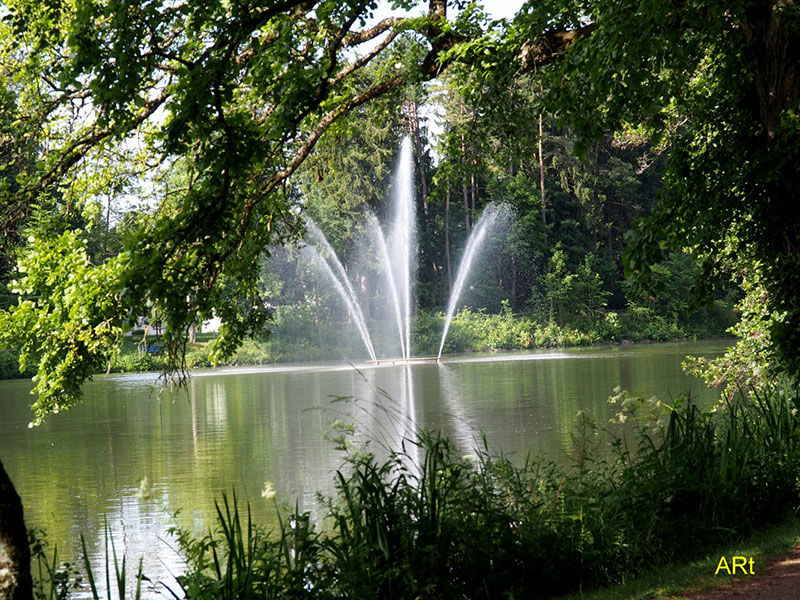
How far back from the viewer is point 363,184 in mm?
45750

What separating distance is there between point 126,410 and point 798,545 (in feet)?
58.5

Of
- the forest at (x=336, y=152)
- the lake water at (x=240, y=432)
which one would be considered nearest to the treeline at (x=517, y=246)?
the lake water at (x=240, y=432)

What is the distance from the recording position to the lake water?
30.9 feet

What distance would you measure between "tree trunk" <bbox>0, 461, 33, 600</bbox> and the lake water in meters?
1.40

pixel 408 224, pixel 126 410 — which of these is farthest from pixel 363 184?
pixel 126 410

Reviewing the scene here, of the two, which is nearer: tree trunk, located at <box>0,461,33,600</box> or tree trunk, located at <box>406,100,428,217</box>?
tree trunk, located at <box>0,461,33,600</box>

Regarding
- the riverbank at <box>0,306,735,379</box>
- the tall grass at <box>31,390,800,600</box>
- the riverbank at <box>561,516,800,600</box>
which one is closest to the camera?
the riverbank at <box>561,516,800,600</box>

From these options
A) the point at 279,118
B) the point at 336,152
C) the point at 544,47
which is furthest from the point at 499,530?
the point at 336,152

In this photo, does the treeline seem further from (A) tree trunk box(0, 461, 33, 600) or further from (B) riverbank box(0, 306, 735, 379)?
(A) tree trunk box(0, 461, 33, 600)

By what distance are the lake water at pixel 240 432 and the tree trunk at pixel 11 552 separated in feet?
4.60

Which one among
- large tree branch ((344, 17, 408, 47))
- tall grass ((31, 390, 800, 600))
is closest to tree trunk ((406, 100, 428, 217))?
large tree branch ((344, 17, 408, 47))

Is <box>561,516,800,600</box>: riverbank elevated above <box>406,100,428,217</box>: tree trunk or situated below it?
below

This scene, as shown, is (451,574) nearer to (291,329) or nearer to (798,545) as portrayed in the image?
(798,545)

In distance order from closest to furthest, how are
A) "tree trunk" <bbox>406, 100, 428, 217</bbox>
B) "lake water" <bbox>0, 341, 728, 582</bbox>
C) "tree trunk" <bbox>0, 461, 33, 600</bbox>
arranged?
"tree trunk" <bbox>0, 461, 33, 600</bbox>, "lake water" <bbox>0, 341, 728, 582</bbox>, "tree trunk" <bbox>406, 100, 428, 217</bbox>
